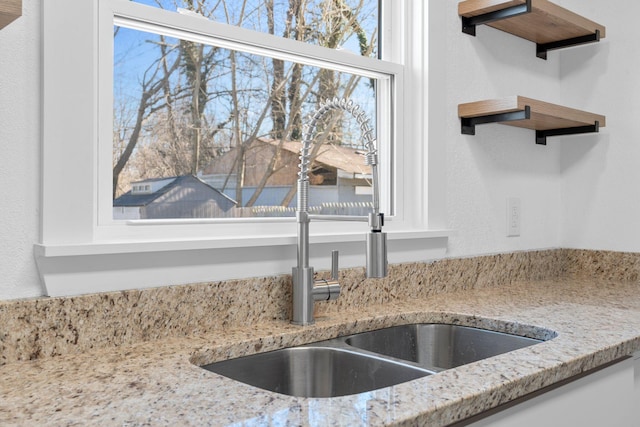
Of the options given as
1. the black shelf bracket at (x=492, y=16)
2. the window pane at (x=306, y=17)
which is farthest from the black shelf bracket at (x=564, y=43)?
the window pane at (x=306, y=17)

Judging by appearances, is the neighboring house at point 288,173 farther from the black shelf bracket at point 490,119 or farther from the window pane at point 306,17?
the black shelf bracket at point 490,119

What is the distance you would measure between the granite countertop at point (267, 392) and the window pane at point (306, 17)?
73 cm

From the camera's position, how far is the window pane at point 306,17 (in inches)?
56.5

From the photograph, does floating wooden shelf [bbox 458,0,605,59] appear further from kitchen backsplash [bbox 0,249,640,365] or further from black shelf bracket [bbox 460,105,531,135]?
kitchen backsplash [bbox 0,249,640,365]

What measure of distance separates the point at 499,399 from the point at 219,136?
86 centimetres

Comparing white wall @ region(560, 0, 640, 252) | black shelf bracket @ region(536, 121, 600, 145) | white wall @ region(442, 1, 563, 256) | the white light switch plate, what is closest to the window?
white wall @ region(442, 1, 563, 256)

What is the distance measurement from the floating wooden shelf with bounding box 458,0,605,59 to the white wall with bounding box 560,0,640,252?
15 centimetres

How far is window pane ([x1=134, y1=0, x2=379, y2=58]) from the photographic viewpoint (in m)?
1.44

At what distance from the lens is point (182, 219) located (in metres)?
1.36

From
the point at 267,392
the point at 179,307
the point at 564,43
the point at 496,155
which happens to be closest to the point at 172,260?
the point at 179,307

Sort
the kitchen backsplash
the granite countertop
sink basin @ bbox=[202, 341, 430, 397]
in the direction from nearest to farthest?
the granite countertop → the kitchen backsplash → sink basin @ bbox=[202, 341, 430, 397]

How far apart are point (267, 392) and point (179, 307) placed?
0.38m

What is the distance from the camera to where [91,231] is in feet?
3.69

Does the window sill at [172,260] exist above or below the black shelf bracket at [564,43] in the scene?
below
